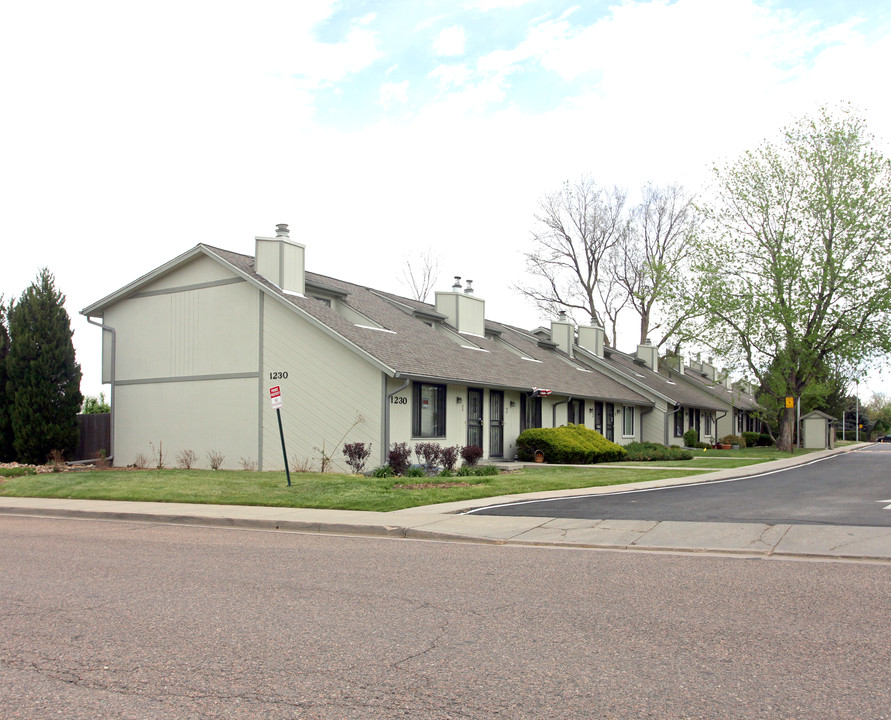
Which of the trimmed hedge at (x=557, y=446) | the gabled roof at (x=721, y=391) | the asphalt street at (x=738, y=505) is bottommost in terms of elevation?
the asphalt street at (x=738, y=505)

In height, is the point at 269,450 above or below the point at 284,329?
below

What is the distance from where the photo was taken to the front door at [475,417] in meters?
26.3

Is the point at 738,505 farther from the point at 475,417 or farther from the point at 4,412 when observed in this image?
the point at 4,412

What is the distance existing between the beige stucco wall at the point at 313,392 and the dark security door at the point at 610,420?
18.1 meters

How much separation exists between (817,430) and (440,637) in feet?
174

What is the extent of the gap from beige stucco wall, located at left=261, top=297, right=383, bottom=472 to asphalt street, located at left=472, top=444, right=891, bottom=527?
7.63m

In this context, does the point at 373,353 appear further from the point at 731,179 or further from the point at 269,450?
the point at 731,179

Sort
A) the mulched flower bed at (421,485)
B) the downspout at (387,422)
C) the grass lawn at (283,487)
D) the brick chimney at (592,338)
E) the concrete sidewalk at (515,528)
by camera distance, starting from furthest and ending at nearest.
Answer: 1. the brick chimney at (592,338)
2. the downspout at (387,422)
3. the mulched flower bed at (421,485)
4. the grass lawn at (283,487)
5. the concrete sidewalk at (515,528)

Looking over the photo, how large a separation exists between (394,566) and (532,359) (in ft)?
85.4

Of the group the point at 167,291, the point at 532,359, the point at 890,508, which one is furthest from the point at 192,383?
the point at 890,508

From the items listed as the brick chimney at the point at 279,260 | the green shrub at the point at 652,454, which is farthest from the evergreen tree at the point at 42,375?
the green shrub at the point at 652,454

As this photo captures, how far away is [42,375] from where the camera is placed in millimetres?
24766

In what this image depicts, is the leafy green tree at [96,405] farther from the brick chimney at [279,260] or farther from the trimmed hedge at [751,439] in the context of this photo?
the trimmed hedge at [751,439]

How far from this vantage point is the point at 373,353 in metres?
22.1
